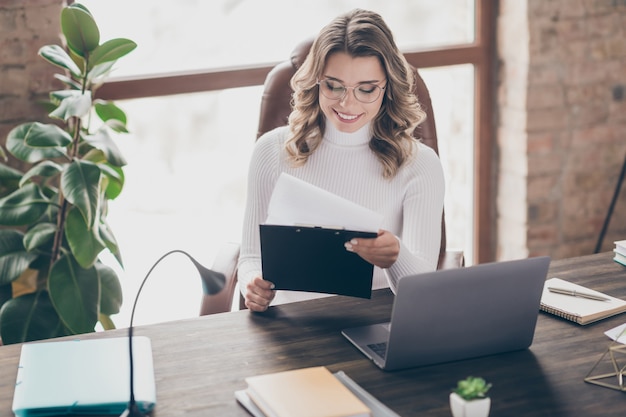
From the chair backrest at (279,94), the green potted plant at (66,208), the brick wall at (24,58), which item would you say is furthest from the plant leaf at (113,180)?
the chair backrest at (279,94)

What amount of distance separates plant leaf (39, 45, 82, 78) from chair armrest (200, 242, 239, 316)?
2.05 feet

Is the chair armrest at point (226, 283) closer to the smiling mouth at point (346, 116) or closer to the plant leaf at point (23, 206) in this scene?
the smiling mouth at point (346, 116)

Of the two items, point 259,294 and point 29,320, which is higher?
point 259,294

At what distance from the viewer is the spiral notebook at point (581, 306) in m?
1.84

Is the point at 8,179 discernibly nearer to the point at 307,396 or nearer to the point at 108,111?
the point at 108,111

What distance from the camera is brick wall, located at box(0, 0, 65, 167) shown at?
2631 mm

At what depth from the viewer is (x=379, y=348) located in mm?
1693

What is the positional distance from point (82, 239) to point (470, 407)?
54.9 inches

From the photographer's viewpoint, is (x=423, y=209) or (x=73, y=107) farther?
(x=73, y=107)

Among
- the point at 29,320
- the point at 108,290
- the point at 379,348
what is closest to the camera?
the point at 379,348

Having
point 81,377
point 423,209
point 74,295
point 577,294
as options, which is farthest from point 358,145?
point 81,377

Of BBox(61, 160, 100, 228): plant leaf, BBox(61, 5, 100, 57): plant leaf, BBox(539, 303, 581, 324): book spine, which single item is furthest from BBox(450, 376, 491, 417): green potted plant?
BBox(61, 5, 100, 57): plant leaf

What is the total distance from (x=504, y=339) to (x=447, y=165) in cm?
201

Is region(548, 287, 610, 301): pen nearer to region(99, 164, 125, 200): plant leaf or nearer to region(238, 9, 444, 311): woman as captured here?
region(238, 9, 444, 311): woman
